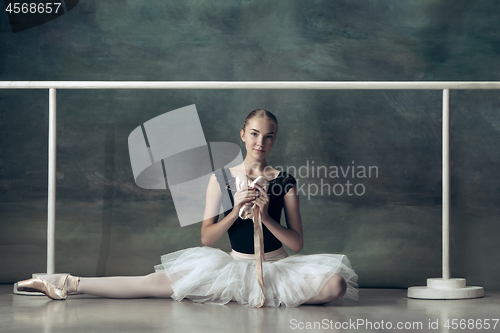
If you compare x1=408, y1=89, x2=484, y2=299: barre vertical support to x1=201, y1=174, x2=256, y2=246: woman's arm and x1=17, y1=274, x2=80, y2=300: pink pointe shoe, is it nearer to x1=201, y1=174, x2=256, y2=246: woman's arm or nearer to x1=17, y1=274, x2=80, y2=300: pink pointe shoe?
x1=201, y1=174, x2=256, y2=246: woman's arm

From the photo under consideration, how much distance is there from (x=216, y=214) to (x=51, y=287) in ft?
1.79

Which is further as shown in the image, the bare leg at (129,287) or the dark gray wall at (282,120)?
the dark gray wall at (282,120)

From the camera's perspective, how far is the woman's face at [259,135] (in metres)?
1.58

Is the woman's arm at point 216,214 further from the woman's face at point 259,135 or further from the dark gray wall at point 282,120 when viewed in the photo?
the dark gray wall at point 282,120

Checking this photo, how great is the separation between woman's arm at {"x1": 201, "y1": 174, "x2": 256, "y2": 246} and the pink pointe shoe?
0.41 m

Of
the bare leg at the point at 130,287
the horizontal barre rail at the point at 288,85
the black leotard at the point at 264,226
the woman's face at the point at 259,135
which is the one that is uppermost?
the horizontal barre rail at the point at 288,85

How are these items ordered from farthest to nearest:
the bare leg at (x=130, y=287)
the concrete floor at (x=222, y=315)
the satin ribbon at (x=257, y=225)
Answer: the bare leg at (x=130, y=287), the satin ribbon at (x=257, y=225), the concrete floor at (x=222, y=315)

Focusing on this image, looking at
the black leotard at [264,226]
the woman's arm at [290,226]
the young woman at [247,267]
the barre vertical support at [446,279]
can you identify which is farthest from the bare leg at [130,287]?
the barre vertical support at [446,279]

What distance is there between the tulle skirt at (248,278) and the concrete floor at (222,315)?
0.04m

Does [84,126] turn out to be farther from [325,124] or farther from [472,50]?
[472,50]

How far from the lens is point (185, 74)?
6.69 feet

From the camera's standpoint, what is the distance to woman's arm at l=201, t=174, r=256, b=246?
148cm

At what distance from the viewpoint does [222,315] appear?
131cm

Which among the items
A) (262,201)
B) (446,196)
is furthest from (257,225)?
(446,196)
